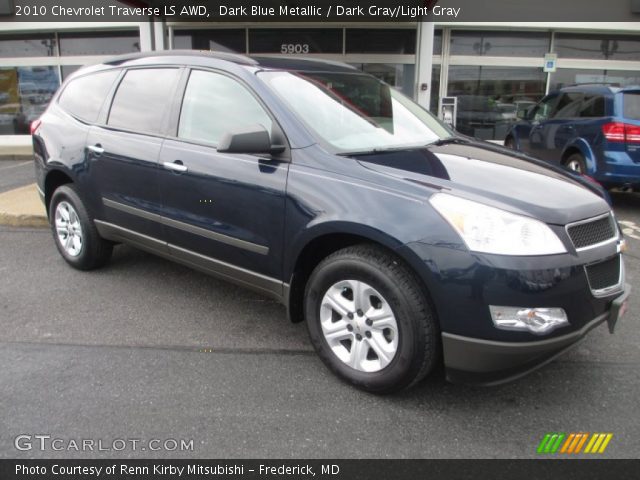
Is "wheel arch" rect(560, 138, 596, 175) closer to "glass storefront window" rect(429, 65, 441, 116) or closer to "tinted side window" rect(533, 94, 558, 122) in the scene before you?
"tinted side window" rect(533, 94, 558, 122)

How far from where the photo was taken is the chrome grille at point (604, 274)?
8.26 ft

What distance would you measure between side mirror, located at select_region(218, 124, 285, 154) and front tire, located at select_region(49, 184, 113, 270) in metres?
2.05

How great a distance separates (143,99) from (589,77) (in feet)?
43.7

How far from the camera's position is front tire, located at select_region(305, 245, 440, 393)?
99.7 inches

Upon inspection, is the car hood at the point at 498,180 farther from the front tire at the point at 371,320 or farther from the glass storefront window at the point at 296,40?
the glass storefront window at the point at 296,40

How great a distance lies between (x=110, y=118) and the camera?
420 cm

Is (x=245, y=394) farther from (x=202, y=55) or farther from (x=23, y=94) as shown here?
(x=23, y=94)

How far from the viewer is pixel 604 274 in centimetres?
262

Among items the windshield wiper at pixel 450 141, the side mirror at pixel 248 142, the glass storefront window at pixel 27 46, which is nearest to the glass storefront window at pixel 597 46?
the windshield wiper at pixel 450 141

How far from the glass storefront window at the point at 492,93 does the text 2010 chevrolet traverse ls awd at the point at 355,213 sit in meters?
10.5

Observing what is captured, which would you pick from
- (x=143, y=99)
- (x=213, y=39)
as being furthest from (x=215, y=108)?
(x=213, y=39)

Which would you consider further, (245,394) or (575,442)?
(245,394)
